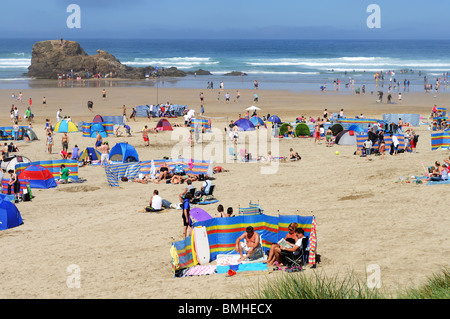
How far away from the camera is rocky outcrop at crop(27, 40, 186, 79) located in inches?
2724

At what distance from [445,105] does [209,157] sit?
1040 inches

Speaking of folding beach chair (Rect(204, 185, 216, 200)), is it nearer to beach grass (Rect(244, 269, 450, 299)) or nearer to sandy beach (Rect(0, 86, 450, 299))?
sandy beach (Rect(0, 86, 450, 299))

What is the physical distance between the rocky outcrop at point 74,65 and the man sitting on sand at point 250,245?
194ft

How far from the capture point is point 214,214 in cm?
1482

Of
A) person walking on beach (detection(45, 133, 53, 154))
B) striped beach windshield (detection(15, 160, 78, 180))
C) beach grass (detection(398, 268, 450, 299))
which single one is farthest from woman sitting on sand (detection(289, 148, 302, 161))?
beach grass (detection(398, 268, 450, 299))

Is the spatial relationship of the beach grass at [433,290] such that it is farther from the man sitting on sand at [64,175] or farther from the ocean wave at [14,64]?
the ocean wave at [14,64]

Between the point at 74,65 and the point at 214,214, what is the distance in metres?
60.2

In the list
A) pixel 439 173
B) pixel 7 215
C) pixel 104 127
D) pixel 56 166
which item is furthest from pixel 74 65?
pixel 439 173

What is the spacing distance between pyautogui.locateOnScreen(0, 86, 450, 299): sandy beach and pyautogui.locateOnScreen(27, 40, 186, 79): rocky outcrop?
1751 inches

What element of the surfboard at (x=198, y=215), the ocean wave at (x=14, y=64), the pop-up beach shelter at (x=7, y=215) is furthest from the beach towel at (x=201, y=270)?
the ocean wave at (x=14, y=64)

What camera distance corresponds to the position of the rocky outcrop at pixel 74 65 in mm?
69188

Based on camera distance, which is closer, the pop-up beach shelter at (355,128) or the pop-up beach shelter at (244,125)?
the pop-up beach shelter at (355,128)

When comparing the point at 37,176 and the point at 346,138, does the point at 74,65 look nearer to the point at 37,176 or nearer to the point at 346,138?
the point at 346,138

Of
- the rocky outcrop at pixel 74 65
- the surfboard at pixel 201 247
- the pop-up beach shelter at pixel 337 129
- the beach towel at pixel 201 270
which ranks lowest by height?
the beach towel at pixel 201 270
